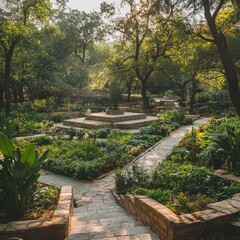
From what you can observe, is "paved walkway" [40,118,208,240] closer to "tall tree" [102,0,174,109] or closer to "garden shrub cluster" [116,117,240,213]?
"garden shrub cluster" [116,117,240,213]

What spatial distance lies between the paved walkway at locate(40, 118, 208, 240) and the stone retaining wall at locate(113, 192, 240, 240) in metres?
0.20

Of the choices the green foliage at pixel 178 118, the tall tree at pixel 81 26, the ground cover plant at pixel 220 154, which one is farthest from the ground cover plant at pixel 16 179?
the tall tree at pixel 81 26

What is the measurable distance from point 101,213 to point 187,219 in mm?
2142

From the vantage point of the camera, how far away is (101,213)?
5242mm

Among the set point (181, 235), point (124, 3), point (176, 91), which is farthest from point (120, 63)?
point (181, 235)

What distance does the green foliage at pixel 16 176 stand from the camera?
11.9 feet

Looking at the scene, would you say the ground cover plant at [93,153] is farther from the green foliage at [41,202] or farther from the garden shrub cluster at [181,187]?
the green foliage at [41,202]

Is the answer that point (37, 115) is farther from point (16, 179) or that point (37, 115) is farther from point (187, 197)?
point (16, 179)

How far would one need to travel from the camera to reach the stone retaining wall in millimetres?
3436

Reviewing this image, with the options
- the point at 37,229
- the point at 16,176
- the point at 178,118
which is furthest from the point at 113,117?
the point at 37,229

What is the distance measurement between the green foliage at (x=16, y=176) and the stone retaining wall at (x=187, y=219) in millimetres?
1795

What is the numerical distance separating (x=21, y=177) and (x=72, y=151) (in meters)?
5.50

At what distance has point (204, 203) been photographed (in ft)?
14.0

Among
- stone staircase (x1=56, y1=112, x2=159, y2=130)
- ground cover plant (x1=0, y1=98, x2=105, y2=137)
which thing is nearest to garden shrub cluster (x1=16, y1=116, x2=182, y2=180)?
stone staircase (x1=56, y1=112, x2=159, y2=130)
